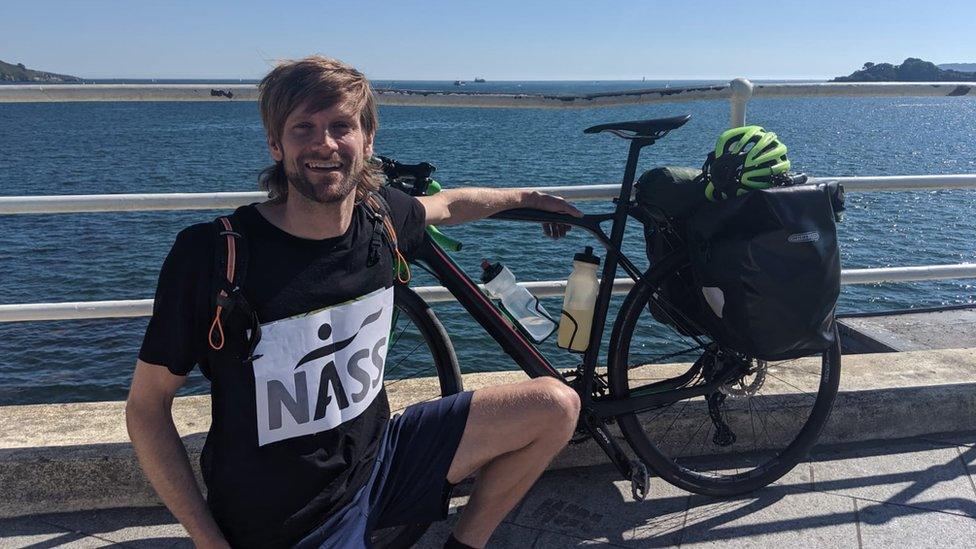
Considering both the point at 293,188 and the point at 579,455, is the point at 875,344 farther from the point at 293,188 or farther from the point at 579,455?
the point at 293,188

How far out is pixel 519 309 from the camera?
296 cm

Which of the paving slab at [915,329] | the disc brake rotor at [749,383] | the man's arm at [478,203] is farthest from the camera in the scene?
the paving slab at [915,329]

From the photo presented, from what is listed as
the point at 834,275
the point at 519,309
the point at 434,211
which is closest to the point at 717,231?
the point at 834,275

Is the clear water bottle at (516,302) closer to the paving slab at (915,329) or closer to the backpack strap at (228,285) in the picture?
the backpack strap at (228,285)

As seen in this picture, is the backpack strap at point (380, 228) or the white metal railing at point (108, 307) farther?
the white metal railing at point (108, 307)

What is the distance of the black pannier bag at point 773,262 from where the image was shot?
2619mm

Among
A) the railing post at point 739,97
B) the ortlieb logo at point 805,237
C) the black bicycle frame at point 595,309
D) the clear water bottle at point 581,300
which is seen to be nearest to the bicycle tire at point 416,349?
the black bicycle frame at point 595,309

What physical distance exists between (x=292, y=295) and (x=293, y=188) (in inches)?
12.7

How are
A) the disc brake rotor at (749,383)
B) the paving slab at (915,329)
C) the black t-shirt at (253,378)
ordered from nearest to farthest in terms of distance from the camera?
1. the black t-shirt at (253,378)
2. the disc brake rotor at (749,383)
3. the paving slab at (915,329)

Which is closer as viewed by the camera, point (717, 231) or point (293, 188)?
point (293, 188)

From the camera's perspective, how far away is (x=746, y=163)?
268 cm

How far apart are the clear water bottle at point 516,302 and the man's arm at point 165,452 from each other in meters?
1.30

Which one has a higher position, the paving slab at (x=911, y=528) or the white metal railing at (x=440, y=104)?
the white metal railing at (x=440, y=104)

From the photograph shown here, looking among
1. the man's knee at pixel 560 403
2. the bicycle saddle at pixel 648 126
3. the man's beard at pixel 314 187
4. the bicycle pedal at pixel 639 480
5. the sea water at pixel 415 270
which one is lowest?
the sea water at pixel 415 270
